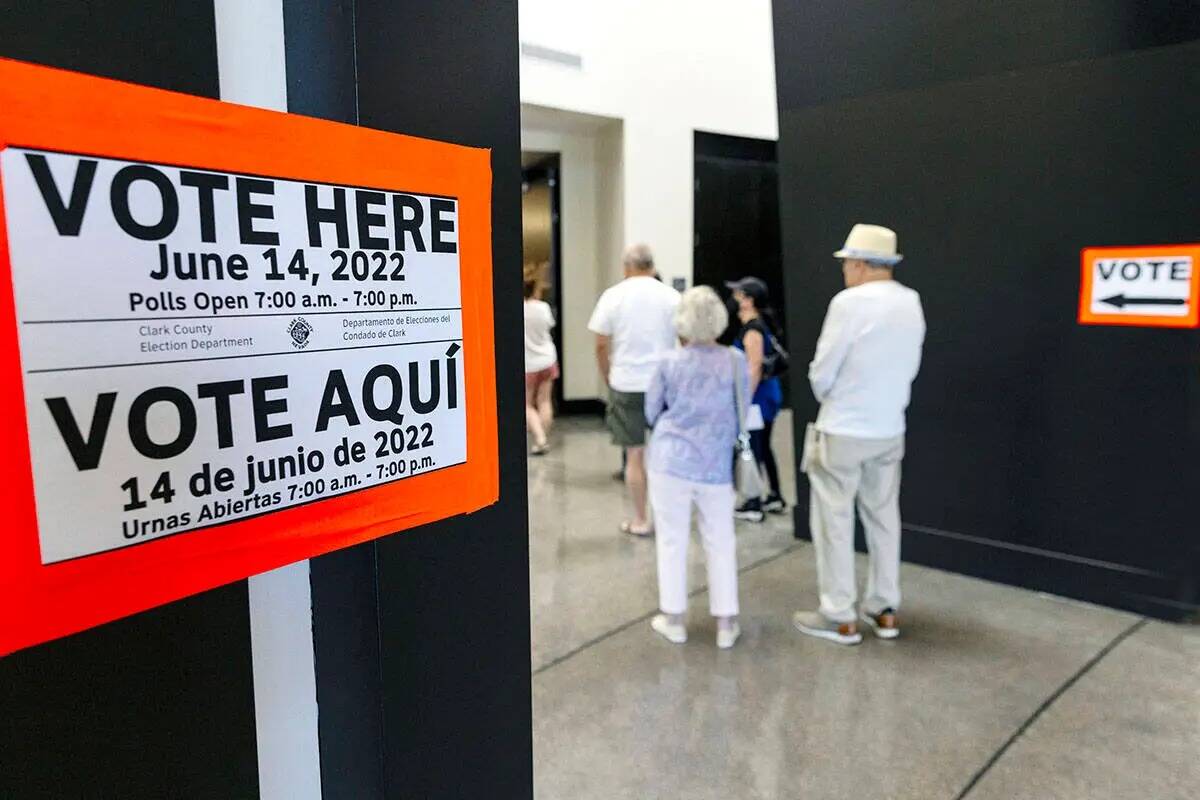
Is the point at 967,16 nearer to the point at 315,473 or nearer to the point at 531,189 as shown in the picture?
the point at 315,473

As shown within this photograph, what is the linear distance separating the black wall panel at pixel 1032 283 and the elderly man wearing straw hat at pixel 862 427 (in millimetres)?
925

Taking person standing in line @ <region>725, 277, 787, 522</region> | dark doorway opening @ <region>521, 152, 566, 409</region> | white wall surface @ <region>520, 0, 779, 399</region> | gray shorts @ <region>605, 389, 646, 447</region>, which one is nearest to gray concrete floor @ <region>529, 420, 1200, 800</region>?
gray shorts @ <region>605, 389, 646, 447</region>

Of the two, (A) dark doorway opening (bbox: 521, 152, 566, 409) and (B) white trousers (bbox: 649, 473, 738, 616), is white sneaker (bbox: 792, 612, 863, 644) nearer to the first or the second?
(B) white trousers (bbox: 649, 473, 738, 616)

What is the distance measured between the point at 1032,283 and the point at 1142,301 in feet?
1.50

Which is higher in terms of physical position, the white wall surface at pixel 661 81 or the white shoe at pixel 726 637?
the white wall surface at pixel 661 81

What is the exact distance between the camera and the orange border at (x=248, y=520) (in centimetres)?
86

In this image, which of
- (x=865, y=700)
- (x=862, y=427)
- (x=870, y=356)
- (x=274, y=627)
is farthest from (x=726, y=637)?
(x=274, y=627)

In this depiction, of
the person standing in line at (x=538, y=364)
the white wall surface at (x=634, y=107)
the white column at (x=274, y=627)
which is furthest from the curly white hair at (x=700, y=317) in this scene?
the white wall surface at (x=634, y=107)

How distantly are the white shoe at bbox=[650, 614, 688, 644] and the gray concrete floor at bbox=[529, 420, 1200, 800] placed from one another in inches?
1.6

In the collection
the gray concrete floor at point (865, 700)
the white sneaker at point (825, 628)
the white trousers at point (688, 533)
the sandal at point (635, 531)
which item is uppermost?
the white trousers at point (688, 533)

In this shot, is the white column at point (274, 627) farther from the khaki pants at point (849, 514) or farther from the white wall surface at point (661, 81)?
the white wall surface at point (661, 81)

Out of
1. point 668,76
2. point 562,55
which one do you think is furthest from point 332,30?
point 668,76

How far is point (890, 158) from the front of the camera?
172 inches

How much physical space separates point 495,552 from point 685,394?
203 centimetres
